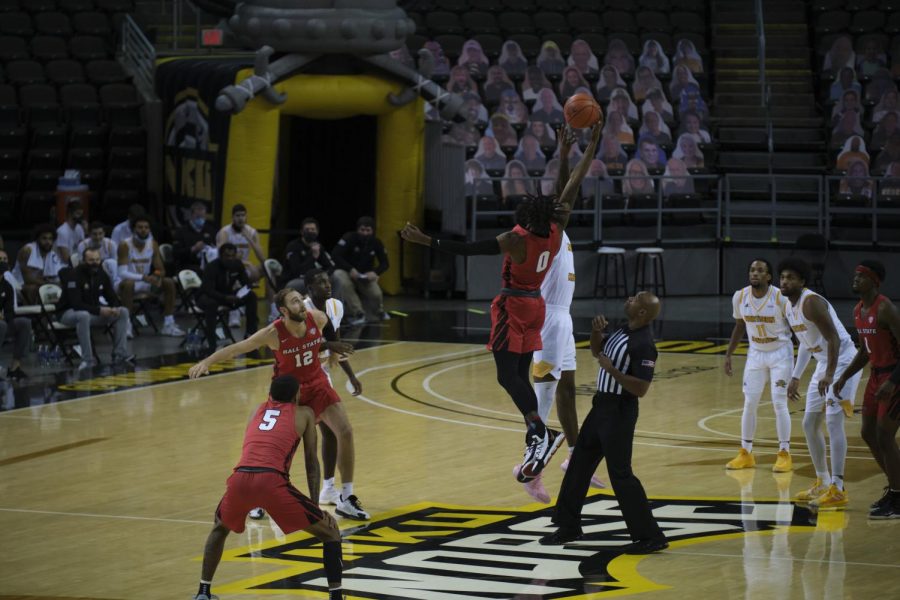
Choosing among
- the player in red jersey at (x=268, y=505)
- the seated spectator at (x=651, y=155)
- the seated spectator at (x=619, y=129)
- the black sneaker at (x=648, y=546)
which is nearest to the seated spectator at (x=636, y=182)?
the seated spectator at (x=651, y=155)

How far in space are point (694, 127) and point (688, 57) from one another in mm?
1931

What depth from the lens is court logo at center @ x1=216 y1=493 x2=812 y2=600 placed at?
8266 mm

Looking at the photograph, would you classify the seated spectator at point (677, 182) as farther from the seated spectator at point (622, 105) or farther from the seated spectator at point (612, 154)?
the seated spectator at point (622, 105)

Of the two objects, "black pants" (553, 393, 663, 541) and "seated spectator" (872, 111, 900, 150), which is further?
"seated spectator" (872, 111, 900, 150)

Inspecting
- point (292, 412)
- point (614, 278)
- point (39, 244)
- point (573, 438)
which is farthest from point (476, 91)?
point (292, 412)

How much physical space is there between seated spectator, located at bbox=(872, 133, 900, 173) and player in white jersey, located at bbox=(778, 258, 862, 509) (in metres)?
12.5

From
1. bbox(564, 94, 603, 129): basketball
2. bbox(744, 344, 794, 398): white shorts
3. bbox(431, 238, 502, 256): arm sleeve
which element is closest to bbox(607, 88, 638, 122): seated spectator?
bbox(744, 344, 794, 398): white shorts

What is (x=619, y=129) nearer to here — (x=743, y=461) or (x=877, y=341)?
(x=743, y=461)

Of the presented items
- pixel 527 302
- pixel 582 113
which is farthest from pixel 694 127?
pixel 527 302

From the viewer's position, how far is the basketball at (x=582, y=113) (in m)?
10.1

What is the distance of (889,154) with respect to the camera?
73.5 ft

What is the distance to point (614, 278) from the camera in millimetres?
21969

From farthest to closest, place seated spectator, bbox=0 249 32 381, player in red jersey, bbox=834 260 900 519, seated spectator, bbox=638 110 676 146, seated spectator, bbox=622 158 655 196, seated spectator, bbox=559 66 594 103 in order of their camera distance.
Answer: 1. seated spectator, bbox=559 66 594 103
2. seated spectator, bbox=638 110 676 146
3. seated spectator, bbox=622 158 655 196
4. seated spectator, bbox=0 249 32 381
5. player in red jersey, bbox=834 260 900 519

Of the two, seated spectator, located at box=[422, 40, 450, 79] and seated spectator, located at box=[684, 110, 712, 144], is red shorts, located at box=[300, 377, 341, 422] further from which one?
seated spectator, located at box=[684, 110, 712, 144]
